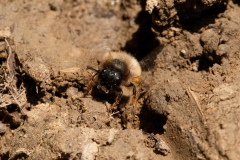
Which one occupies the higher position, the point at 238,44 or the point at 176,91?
the point at 238,44

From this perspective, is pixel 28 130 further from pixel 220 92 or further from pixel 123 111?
pixel 220 92

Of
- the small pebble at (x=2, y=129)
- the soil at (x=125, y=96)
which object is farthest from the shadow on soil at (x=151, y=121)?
the small pebble at (x=2, y=129)

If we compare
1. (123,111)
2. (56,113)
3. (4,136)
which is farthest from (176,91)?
(4,136)

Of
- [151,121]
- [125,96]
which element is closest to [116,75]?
[125,96]

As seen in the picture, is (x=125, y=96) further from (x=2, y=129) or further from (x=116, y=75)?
(x=2, y=129)

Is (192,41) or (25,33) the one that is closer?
(192,41)

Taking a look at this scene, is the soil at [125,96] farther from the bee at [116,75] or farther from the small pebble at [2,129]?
the bee at [116,75]
